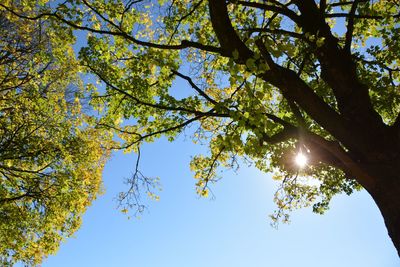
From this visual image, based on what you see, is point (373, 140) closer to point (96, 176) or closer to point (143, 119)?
point (143, 119)

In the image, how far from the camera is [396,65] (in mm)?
12523

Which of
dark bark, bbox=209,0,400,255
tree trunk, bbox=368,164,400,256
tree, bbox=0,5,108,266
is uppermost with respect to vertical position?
tree, bbox=0,5,108,266

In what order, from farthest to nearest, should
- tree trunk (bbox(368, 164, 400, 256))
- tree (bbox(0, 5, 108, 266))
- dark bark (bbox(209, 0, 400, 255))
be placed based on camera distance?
tree (bbox(0, 5, 108, 266))
dark bark (bbox(209, 0, 400, 255))
tree trunk (bbox(368, 164, 400, 256))

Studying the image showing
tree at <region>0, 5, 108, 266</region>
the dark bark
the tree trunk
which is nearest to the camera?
the tree trunk

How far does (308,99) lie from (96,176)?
1225 cm

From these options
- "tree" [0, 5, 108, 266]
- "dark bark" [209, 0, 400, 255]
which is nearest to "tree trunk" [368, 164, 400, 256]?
"dark bark" [209, 0, 400, 255]

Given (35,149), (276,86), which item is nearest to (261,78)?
(276,86)

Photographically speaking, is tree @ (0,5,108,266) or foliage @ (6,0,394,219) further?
tree @ (0,5,108,266)

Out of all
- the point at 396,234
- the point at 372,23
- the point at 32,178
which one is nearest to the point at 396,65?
the point at 372,23

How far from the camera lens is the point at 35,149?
14.1m

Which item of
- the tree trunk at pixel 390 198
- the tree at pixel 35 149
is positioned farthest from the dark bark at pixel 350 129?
the tree at pixel 35 149

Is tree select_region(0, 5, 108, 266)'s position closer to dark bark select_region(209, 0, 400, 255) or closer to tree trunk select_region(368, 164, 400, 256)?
dark bark select_region(209, 0, 400, 255)

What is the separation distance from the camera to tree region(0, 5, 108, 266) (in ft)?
45.8

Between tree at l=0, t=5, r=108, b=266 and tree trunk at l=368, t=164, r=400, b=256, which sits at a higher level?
tree at l=0, t=5, r=108, b=266
